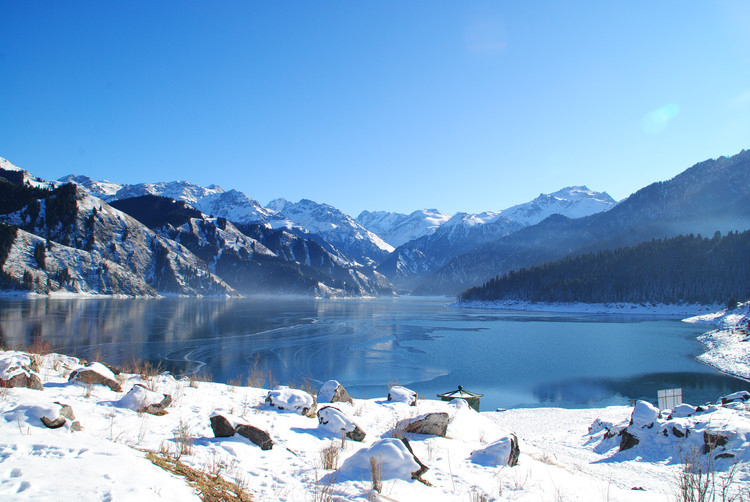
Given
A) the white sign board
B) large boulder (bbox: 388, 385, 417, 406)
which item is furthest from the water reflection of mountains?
large boulder (bbox: 388, 385, 417, 406)

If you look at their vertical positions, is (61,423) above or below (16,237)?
below

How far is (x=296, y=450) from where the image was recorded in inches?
330

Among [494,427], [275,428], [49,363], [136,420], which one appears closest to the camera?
[136,420]

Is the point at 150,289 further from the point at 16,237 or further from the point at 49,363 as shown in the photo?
the point at 49,363

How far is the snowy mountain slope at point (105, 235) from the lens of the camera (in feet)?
505

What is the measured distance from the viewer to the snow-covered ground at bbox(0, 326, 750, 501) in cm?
531

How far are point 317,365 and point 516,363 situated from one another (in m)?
18.4

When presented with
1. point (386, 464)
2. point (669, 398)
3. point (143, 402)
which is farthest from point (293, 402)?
point (669, 398)

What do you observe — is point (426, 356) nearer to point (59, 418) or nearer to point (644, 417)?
point (644, 417)

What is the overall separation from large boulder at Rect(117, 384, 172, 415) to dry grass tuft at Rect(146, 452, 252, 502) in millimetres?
3388

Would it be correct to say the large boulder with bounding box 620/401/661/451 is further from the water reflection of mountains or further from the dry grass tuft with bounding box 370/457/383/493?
the water reflection of mountains

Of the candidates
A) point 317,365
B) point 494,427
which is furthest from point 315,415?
point 317,365

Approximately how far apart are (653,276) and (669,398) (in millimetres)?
137296

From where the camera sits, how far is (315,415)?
11633 mm
